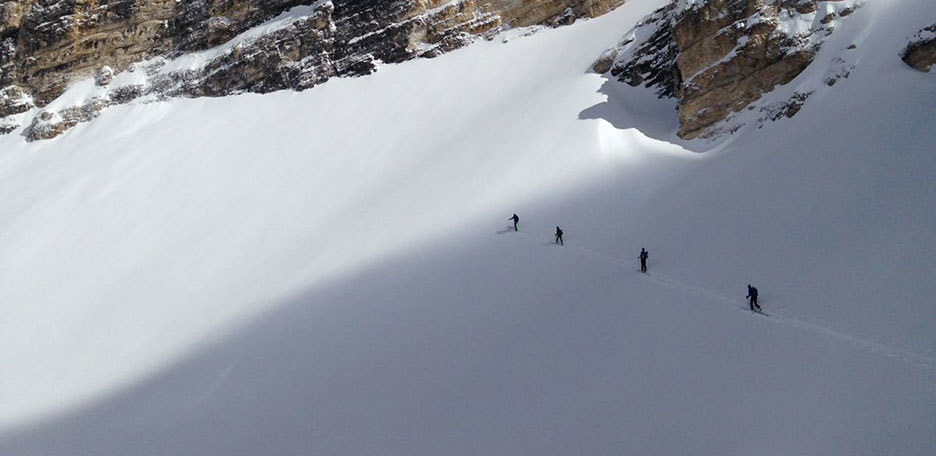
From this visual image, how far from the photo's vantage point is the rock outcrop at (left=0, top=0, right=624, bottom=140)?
40844 mm

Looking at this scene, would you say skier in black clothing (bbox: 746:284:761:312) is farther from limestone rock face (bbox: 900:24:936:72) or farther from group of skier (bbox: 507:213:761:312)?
limestone rock face (bbox: 900:24:936:72)

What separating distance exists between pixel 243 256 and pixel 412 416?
19.3m

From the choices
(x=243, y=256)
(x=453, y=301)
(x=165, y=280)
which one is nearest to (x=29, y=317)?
(x=165, y=280)

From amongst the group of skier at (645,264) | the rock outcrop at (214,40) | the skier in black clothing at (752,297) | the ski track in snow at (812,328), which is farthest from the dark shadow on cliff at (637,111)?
the skier in black clothing at (752,297)

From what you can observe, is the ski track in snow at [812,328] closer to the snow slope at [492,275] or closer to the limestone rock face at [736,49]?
the snow slope at [492,275]

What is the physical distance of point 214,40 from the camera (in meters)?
47.5

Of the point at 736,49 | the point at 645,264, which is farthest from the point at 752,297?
the point at 736,49

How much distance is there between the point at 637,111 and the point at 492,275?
613 inches

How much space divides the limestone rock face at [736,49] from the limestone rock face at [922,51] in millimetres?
3440

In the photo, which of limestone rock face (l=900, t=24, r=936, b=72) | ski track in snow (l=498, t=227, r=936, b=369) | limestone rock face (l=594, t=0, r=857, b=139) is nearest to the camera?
ski track in snow (l=498, t=227, r=936, b=369)

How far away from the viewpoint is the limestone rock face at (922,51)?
784 inches

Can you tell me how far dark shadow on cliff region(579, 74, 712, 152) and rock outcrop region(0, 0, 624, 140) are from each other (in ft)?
29.6

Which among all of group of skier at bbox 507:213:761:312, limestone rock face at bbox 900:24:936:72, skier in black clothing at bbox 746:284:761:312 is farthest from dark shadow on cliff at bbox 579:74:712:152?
skier in black clothing at bbox 746:284:761:312

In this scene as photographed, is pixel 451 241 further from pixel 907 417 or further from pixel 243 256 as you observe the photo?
pixel 907 417
